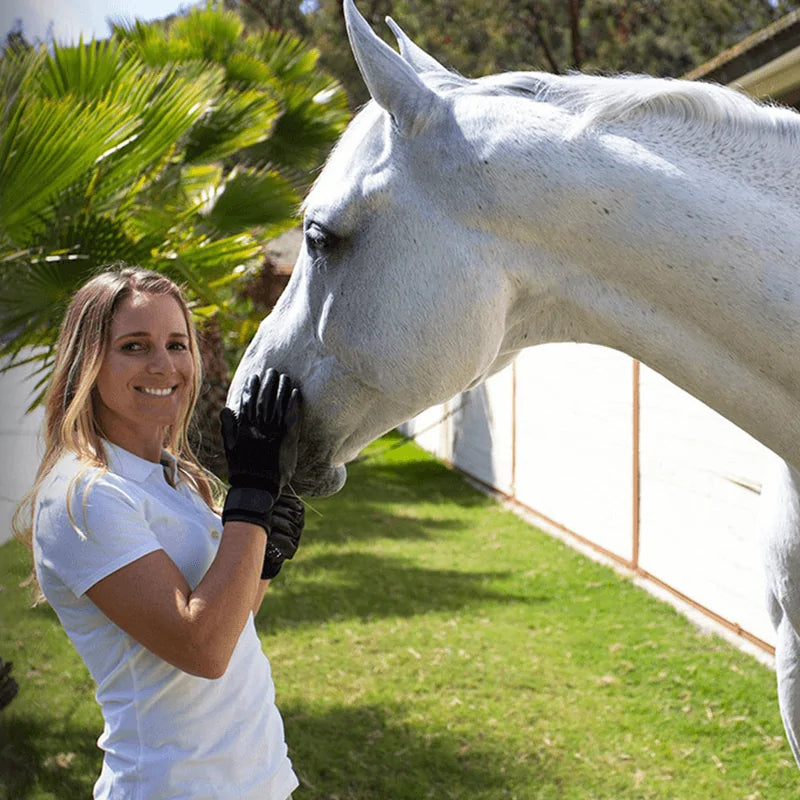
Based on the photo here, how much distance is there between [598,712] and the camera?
4.59 m

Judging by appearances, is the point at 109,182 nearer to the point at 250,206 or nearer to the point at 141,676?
the point at 250,206

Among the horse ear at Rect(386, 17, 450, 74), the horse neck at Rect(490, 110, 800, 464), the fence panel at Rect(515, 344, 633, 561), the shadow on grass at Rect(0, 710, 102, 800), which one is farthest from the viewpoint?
the fence panel at Rect(515, 344, 633, 561)

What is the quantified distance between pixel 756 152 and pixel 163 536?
1.27m

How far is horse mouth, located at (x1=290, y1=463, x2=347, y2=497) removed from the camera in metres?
1.59

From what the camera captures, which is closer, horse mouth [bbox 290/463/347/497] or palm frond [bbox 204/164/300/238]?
horse mouth [bbox 290/463/347/497]

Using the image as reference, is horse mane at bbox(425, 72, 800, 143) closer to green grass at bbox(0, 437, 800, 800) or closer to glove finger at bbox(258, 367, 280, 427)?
glove finger at bbox(258, 367, 280, 427)

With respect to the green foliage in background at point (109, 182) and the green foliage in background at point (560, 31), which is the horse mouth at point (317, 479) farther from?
the green foliage in background at point (560, 31)

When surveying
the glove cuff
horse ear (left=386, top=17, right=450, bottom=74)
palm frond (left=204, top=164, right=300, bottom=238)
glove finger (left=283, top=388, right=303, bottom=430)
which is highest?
horse ear (left=386, top=17, right=450, bottom=74)

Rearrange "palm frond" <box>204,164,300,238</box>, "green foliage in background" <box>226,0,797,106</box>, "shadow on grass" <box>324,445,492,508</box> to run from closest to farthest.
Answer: "palm frond" <box>204,164,300,238</box> → "shadow on grass" <box>324,445,492,508</box> → "green foliage in background" <box>226,0,797,106</box>

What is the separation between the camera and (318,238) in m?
1.46

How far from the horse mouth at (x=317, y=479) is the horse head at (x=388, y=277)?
0.05 metres

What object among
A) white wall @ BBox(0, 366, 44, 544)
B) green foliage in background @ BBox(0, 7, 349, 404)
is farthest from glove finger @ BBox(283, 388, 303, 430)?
white wall @ BBox(0, 366, 44, 544)

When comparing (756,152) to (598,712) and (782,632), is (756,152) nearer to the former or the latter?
(782,632)

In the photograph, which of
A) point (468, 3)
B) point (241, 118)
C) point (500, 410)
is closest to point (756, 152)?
point (241, 118)
